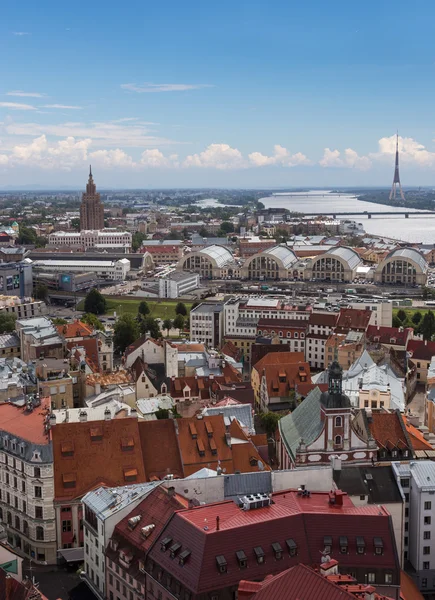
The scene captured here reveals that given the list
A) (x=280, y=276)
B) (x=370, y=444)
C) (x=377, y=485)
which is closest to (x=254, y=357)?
(x=370, y=444)

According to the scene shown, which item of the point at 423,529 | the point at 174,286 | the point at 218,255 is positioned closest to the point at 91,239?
the point at 218,255

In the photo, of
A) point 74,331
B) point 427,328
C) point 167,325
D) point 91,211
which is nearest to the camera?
point 74,331

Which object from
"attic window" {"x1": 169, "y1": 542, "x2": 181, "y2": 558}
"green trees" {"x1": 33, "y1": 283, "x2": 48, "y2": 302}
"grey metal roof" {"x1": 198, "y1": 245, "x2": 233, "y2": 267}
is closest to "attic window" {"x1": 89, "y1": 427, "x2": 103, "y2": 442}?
"attic window" {"x1": 169, "y1": 542, "x2": 181, "y2": 558}

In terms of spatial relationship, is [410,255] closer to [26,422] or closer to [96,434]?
[26,422]

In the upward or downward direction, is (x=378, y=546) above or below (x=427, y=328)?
above

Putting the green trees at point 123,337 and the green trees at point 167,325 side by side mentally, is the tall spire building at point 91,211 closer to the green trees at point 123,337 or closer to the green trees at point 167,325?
the green trees at point 167,325

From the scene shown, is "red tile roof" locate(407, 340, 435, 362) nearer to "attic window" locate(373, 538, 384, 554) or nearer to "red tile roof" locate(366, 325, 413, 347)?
"red tile roof" locate(366, 325, 413, 347)

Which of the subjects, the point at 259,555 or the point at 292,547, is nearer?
the point at 259,555
